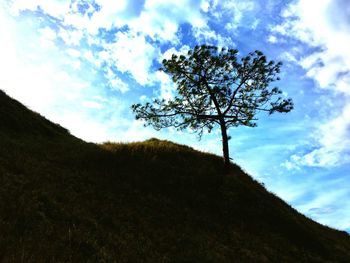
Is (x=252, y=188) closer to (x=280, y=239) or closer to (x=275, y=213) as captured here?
(x=275, y=213)

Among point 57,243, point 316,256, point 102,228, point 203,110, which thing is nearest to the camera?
point 57,243

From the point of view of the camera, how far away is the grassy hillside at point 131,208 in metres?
12.7

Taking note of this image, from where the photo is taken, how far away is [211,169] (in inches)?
1097

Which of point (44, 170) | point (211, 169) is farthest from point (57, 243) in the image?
point (211, 169)

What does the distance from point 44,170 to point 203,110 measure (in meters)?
14.2

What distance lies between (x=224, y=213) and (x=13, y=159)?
43.2 ft

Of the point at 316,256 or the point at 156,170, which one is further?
the point at 156,170

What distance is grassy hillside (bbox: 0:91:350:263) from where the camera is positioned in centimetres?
1267

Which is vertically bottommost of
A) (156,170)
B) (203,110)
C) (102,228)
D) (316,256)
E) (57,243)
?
(57,243)

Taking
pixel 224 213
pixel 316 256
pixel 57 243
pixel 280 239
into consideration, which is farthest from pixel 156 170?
pixel 57 243

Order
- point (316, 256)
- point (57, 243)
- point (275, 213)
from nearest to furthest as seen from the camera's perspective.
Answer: point (57, 243) < point (316, 256) < point (275, 213)

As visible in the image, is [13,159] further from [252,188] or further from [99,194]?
[252,188]

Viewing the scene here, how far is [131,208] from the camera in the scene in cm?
1900

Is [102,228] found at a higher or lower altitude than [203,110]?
lower
